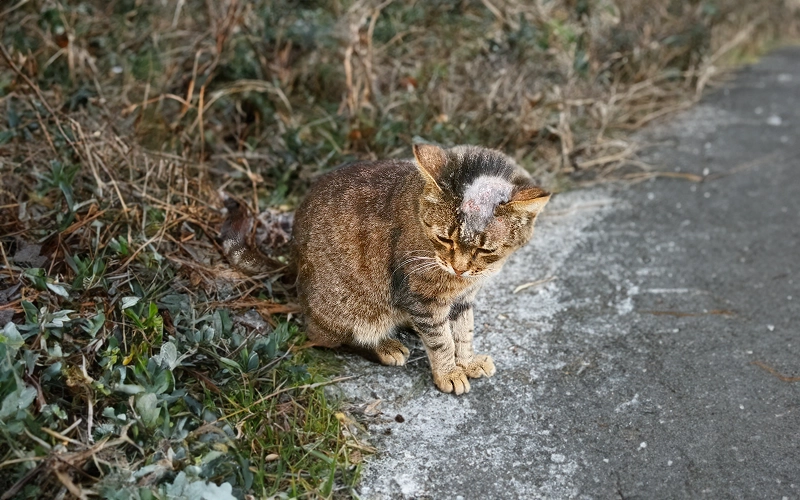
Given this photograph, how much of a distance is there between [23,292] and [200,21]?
291 centimetres

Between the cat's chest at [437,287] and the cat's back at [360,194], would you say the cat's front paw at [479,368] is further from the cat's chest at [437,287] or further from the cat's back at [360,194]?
the cat's back at [360,194]

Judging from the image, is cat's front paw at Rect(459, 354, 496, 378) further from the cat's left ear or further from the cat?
the cat's left ear

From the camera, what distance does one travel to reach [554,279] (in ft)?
12.2

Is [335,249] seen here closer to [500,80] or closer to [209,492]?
[209,492]

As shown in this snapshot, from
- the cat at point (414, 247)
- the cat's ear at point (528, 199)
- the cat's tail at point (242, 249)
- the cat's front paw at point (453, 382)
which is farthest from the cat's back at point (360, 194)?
the cat's front paw at point (453, 382)

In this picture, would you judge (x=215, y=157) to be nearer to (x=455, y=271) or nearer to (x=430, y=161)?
(x=430, y=161)

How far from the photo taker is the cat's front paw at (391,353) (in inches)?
122

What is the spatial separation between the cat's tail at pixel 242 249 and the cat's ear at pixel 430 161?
0.94 m

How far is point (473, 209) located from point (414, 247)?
0.31m

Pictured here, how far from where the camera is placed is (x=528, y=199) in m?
2.68

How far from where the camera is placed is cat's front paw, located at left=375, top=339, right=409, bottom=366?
10.2 ft

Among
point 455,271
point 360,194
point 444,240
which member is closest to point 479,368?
point 455,271

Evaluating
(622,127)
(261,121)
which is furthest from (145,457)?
(622,127)

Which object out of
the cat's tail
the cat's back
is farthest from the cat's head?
the cat's tail
